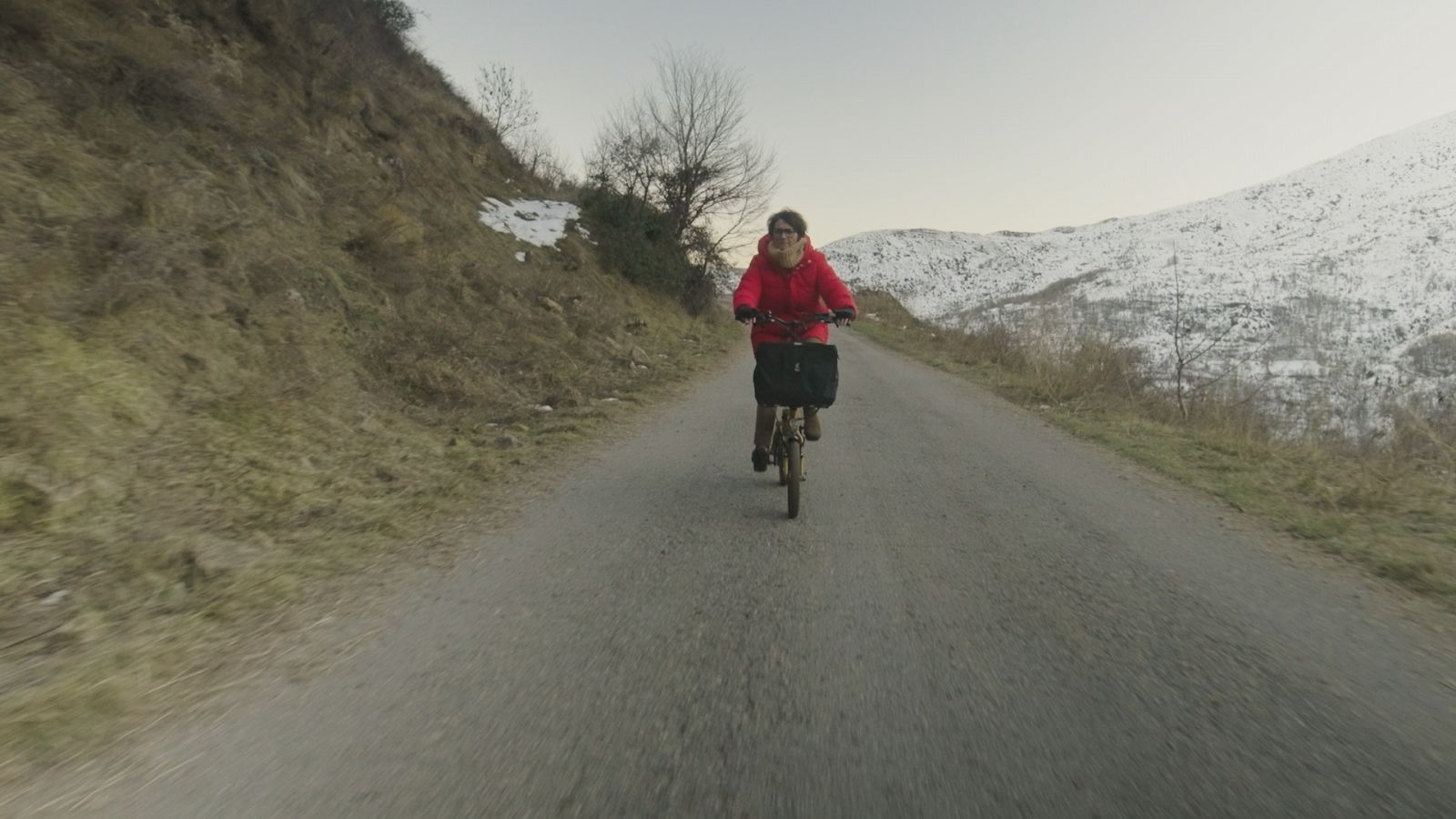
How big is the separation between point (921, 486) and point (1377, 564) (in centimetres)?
267

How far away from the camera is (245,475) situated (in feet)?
13.9

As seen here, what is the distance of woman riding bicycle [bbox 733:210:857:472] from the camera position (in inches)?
193

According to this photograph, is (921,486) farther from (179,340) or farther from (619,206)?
(619,206)

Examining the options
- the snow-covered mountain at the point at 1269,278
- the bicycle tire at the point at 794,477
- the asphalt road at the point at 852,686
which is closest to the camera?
the asphalt road at the point at 852,686

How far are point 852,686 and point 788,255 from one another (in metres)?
3.17

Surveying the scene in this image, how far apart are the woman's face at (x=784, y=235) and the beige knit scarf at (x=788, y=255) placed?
1.4 inches

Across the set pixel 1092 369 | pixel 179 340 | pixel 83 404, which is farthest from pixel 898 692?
pixel 1092 369

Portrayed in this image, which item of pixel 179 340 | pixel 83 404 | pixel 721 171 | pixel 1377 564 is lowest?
pixel 1377 564

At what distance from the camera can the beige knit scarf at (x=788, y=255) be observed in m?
4.88

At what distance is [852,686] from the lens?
2.51 m

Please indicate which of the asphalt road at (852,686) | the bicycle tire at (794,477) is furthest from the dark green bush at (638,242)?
the asphalt road at (852,686)

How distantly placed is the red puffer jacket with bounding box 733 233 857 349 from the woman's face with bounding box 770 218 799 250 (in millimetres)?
74

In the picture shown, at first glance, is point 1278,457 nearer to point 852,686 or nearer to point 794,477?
point 794,477

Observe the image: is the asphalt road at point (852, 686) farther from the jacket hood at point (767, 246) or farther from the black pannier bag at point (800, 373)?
the jacket hood at point (767, 246)
